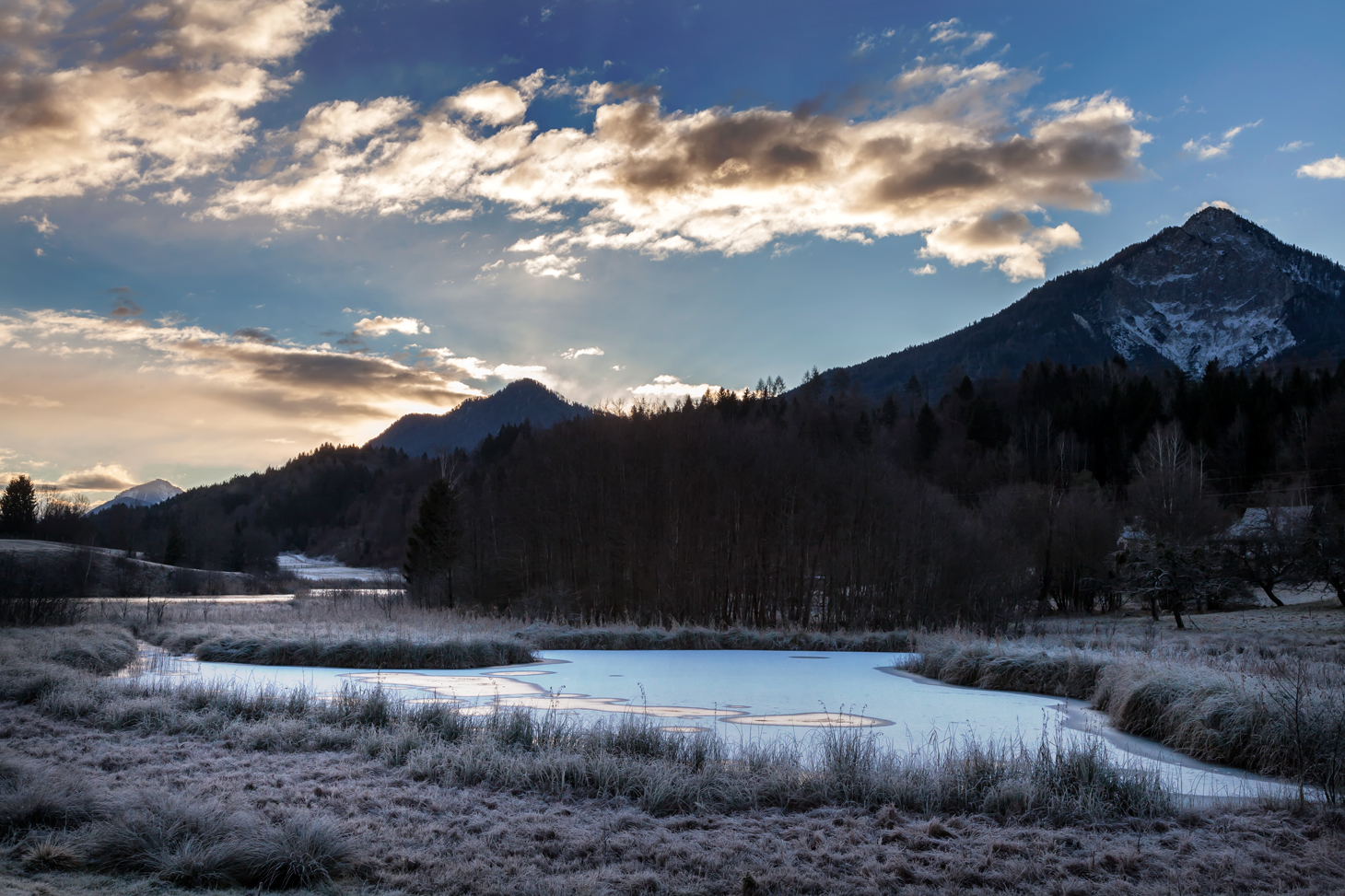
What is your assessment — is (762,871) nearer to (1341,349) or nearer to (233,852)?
(233,852)

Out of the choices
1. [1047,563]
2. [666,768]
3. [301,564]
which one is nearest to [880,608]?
[1047,563]

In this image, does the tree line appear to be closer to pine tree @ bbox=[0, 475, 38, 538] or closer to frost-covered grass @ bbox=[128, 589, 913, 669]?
frost-covered grass @ bbox=[128, 589, 913, 669]

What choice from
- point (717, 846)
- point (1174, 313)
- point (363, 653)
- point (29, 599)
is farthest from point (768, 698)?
point (1174, 313)

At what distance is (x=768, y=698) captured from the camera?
1264 cm

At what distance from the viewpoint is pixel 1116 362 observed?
291 ft

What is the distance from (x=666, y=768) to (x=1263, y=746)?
237 inches

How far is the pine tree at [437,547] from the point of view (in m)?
42.9

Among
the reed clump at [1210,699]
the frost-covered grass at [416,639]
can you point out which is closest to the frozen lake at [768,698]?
the reed clump at [1210,699]

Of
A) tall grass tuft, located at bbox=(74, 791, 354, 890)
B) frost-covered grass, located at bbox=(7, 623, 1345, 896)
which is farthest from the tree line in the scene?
tall grass tuft, located at bbox=(74, 791, 354, 890)

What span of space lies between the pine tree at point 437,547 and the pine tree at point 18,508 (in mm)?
52430

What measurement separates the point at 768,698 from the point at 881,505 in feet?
68.3

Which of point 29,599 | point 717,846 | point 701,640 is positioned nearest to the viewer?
point 717,846

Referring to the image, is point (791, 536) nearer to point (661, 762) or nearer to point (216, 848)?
point (661, 762)

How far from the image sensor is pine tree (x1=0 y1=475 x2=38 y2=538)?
7469 cm
